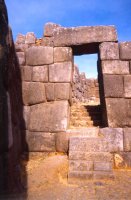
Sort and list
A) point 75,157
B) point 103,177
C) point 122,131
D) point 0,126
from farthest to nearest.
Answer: point 122,131 < point 75,157 < point 103,177 < point 0,126

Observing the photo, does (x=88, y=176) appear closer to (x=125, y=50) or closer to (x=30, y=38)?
(x=125, y=50)

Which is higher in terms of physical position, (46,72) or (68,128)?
(46,72)

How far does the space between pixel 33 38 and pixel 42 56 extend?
0.78m

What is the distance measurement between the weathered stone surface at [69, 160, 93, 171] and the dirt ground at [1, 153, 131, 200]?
159 millimetres

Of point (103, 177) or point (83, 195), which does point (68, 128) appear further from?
point (83, 195)

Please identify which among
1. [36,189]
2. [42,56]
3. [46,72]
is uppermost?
[42,56]

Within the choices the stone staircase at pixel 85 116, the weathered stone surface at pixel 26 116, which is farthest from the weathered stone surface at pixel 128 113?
the weathered stone surface at pixel 26 116

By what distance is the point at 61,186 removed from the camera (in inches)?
151

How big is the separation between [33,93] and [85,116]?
5.29ft

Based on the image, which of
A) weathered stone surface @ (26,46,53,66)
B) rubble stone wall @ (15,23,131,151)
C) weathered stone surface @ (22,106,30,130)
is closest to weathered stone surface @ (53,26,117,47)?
rubble stone wall @ (15,23,131,151)

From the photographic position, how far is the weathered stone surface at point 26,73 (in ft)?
19.6

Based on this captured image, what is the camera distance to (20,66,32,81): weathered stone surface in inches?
235

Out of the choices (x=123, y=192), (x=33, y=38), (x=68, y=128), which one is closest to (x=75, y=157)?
(x=68, y=128)

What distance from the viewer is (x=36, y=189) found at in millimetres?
3738
